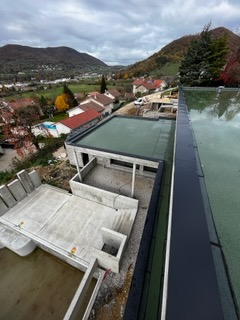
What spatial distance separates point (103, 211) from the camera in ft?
23.5

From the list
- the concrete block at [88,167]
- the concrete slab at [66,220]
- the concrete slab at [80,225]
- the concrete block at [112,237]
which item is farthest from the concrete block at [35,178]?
the concrete block at [112,237]

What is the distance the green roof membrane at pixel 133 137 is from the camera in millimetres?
5770

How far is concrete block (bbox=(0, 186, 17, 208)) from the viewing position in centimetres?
732

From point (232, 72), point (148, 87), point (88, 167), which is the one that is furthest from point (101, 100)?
point (88, 167)

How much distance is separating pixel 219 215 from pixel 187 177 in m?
0.59

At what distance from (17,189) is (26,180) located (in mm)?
642

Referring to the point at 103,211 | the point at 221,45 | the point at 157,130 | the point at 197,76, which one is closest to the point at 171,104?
the point at 197,76

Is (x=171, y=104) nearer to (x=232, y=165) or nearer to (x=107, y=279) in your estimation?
(x=232, y=165)

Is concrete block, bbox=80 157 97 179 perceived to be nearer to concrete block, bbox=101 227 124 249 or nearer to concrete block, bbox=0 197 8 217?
concrete block, bbox=101 227 124 249

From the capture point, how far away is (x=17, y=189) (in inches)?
311

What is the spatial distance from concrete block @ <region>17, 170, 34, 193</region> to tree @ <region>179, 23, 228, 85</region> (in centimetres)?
A: 2363

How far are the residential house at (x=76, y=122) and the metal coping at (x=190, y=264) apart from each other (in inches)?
726

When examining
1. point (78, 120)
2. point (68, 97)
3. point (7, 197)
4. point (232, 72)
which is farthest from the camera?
point (68, 97)

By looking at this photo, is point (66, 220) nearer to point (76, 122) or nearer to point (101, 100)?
point (76, 122)
